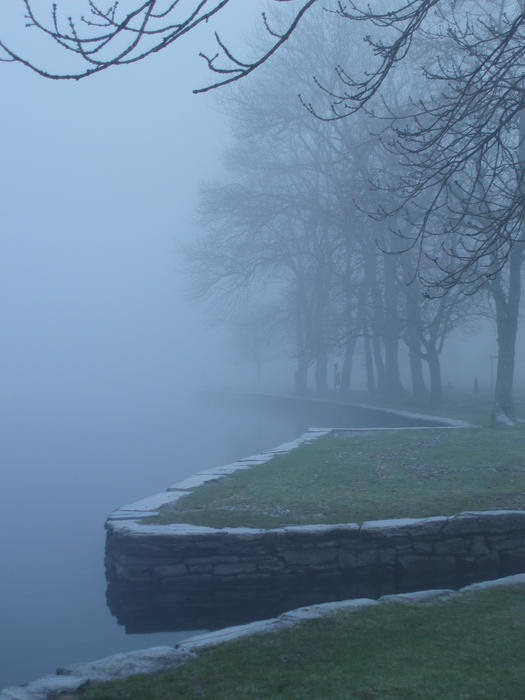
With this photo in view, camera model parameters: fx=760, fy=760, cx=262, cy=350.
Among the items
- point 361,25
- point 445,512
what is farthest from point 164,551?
point 361,25

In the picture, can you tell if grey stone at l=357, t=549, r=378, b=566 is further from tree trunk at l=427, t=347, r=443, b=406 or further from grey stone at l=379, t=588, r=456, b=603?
tree trunk at l=427, t=347, r=443, b=406

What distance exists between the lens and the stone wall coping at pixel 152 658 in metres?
3.83

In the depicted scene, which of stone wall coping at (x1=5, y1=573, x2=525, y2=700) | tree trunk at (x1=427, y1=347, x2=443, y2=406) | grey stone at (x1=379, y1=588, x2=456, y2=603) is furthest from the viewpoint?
tree trunk at (x1=427, y1=347, x2=443, y2=406)

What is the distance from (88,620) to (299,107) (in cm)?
2413

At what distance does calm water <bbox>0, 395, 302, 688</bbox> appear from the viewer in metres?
6.87

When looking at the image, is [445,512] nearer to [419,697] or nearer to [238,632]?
[238,632]

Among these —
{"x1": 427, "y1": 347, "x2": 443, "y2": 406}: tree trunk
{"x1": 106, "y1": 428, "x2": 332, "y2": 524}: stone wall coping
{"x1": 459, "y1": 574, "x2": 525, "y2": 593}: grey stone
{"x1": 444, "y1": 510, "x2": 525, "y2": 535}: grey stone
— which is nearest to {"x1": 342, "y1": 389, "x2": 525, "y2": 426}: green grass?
{"x1": 427, "y1": 347, "x2": 443, "y2": 406}: tree trunk

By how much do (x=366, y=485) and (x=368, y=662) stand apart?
4.99m

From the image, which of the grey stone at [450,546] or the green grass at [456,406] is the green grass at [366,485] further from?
the green grass at [456,406]

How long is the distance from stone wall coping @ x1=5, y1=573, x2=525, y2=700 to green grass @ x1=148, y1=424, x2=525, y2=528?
1.68 metres

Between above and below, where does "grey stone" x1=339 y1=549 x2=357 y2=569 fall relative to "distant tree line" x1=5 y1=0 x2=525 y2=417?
below

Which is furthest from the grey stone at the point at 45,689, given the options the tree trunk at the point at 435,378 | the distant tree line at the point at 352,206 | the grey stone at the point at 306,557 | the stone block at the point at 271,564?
the tree trunk at the point at 435,378

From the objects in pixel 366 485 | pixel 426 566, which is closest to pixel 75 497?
pixel 366 485

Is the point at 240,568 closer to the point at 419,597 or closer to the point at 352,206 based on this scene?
the point at 419,597
